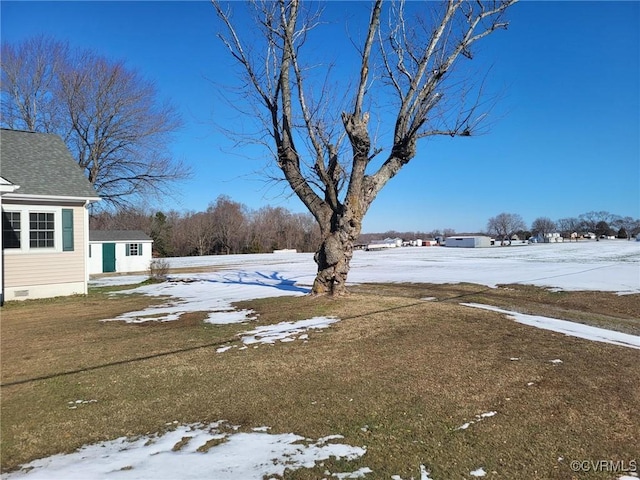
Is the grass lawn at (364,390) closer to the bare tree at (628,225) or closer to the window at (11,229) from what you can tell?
the window at (11,229)

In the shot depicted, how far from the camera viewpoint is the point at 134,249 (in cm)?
2852

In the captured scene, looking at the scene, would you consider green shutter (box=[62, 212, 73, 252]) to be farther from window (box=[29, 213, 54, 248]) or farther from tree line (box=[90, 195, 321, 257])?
tree line (box=[90, 195, 321, 257])

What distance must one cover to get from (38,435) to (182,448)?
1336 millimetres

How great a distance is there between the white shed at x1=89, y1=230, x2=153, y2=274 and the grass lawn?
19624 mm

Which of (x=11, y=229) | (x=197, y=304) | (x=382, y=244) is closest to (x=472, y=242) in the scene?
(x=382, y=244)

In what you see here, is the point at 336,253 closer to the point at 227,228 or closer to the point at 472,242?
the point at 227,228

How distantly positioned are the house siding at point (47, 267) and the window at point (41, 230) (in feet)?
0.51

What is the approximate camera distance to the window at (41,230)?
1252 cm

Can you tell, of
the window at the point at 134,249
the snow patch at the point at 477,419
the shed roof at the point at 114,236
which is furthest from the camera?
the window at the point at 134,249

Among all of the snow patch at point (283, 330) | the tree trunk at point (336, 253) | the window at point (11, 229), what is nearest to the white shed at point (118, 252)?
the window at point (11, 229)

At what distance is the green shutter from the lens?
43.0 ft

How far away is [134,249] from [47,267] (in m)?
16.3

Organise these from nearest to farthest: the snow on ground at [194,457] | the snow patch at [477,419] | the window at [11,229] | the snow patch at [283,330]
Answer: the snow on ground at [194,457], the snow patch at [477,419], the snow patch at [283,330], the window at [11,229]

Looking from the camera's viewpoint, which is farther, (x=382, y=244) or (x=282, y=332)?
(x=382, y=244)
